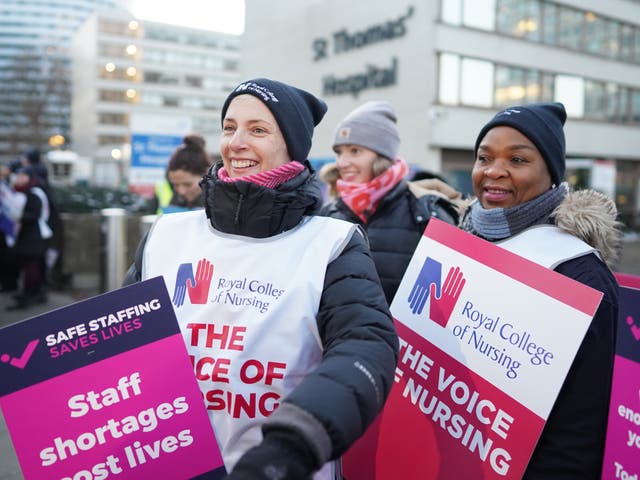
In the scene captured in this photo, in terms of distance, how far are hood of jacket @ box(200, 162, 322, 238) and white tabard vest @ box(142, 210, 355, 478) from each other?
0.03 m

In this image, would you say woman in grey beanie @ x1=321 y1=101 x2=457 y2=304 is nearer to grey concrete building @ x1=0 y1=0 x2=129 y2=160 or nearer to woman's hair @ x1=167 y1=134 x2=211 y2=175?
woman's hair @ x1=167 y1=134 x2=211 y2=175

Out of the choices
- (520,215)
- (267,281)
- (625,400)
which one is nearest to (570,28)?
(520,215)

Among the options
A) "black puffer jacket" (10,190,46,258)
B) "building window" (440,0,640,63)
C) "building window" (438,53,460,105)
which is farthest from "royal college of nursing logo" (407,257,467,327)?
"building window" (440,0,640,63)

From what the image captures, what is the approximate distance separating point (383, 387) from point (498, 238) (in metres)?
0.90

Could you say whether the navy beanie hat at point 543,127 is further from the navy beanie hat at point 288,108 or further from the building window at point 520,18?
the building window at point 520,18

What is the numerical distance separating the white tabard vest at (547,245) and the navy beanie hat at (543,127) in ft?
0.87

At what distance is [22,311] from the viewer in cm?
730

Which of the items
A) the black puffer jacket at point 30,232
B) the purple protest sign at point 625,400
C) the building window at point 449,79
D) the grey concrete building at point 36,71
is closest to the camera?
the purple protest sign at point 625,400

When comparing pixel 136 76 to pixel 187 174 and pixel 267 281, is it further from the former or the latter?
pixel 267 281

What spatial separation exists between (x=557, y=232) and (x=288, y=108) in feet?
3.13

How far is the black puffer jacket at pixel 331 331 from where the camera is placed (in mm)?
1108

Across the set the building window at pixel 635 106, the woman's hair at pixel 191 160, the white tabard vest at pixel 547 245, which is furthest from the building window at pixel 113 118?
the white tabard vest at pixel 547 245

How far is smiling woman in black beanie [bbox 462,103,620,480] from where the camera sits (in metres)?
1.61

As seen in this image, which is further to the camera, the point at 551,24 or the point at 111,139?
the point at 111,139
